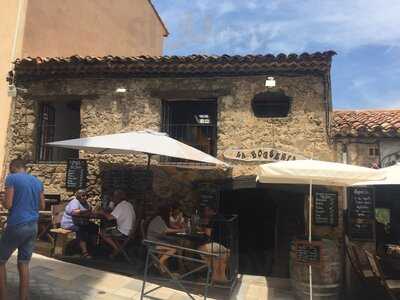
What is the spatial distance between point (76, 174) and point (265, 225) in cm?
422

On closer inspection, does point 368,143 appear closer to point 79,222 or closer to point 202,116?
point 202,116

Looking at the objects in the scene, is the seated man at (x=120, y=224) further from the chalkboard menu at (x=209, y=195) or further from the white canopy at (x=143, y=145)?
the chalkboard menu at (x=209, y=195)

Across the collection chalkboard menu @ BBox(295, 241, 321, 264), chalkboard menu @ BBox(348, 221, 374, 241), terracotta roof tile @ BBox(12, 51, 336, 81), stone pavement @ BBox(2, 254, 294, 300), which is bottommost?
stone pavement @ BBox(2, 254, 294, 300)

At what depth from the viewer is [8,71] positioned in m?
9.77

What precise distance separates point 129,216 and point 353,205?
414 centimetres

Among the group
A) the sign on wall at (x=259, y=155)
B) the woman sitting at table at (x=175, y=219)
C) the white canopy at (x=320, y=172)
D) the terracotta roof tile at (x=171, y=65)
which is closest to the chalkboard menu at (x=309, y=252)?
the white canopy at (x=320, y=172)

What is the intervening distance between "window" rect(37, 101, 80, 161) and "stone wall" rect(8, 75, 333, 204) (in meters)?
0.23

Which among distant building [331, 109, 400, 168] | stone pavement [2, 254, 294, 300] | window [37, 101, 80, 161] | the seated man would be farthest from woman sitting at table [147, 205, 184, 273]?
window [37, 101, 80, 161]

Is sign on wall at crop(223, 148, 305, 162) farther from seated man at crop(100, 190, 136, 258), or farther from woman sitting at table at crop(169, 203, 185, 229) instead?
seated man at crop(100, 190, 136, 258)

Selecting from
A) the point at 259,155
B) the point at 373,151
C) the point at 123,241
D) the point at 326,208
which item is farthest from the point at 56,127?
the point at 373,151

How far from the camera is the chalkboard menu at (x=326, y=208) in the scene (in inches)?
310

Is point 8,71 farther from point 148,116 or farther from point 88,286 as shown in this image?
point 88,286

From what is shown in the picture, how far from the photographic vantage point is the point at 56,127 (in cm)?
1052

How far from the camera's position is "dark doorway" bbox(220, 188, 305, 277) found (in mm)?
8188
